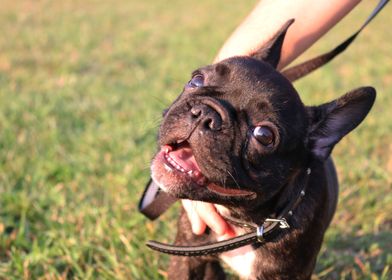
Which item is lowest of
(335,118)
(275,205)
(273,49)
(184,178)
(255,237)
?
(255,237)

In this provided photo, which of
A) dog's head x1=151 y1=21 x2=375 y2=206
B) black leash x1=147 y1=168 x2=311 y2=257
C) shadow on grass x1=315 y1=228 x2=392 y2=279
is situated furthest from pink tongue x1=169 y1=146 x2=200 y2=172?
shadow on grass x1=315 y1=228 x2=392 y2=279

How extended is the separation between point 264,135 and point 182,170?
367 millimetres

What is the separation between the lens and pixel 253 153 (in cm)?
244

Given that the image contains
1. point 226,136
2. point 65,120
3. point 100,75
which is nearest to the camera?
point 226,136

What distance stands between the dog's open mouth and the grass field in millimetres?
461

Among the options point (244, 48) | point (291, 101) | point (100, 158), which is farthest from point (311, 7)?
point (100, 158)

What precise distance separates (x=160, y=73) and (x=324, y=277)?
5717mm

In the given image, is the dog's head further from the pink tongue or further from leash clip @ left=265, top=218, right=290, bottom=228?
leash clip @ left=265, top=218, right=290, bottom=228

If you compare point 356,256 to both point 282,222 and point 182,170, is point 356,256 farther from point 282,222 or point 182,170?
point 182,170

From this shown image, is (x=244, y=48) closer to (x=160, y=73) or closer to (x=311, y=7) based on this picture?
(x=311, y=7)

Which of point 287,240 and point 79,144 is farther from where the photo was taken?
point 79,144

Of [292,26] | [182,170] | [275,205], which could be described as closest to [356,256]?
[275,205]

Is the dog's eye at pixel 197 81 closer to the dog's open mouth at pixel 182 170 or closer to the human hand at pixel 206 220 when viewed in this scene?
the dog's open mouth at pixel 182 170

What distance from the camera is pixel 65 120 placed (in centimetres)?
598
